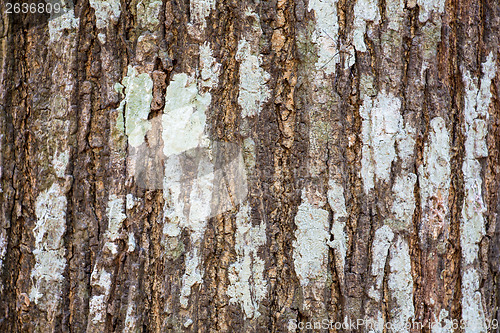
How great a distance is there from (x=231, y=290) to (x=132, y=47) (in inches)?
Result: 31.1

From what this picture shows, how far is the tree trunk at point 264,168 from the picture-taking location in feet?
3.59

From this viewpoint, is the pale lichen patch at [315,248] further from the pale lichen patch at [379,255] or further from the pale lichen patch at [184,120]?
the pale lichen patch at [184,120]

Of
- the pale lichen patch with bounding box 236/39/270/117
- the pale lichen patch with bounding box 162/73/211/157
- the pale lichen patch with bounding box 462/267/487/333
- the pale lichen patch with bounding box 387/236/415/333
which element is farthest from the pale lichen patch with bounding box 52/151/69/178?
the pale lichen patch with bounding box 462/267/487/333

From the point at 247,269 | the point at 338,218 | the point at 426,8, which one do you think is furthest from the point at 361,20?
the point at 247,269

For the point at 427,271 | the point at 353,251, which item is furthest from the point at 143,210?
the point at 427,271

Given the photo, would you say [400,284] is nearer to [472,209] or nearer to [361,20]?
[472,209]

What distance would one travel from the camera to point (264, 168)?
1104mm

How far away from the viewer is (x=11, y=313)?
121cm

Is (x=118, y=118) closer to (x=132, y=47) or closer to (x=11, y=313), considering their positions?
(x=132, y=47)

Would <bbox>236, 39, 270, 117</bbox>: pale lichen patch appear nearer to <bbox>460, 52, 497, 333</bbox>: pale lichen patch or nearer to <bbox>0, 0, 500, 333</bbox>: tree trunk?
<bbox>0, 0, 500, 333</bbox>: tree trunk

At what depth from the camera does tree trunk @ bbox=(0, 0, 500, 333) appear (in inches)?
43.1

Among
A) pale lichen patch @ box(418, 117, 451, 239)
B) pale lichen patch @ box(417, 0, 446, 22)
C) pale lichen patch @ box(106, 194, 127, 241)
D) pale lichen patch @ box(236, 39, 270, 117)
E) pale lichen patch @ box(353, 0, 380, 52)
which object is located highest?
pale lichen patch @ box(417, 0, 446, 22)

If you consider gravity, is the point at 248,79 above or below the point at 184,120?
above

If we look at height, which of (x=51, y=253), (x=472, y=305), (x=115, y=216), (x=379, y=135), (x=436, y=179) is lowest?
(x=472, y=305)
